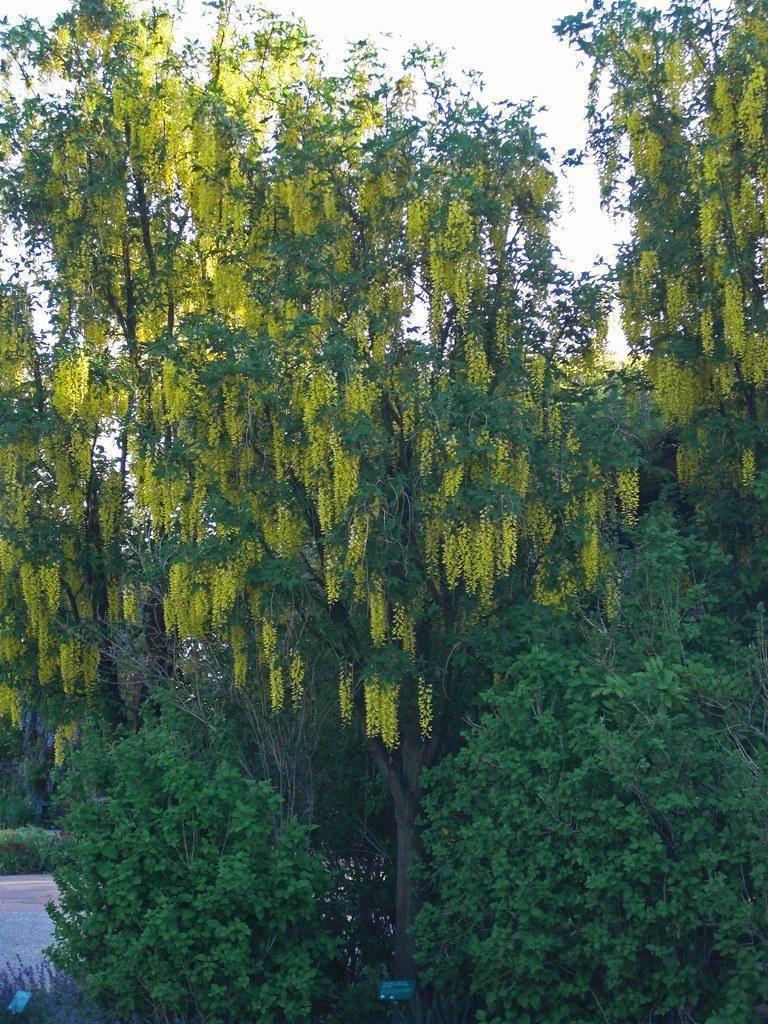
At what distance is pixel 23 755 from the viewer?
22.9 metres

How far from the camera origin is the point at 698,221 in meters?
9.12

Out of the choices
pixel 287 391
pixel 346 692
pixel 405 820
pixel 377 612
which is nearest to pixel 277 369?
pixel 287 391

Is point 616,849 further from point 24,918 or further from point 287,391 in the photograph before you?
point 24,918

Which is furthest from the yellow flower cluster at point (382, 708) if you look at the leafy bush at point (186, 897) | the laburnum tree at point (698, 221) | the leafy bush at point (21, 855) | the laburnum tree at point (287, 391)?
the leafy bush at point (21, 855)

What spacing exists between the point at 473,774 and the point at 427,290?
355cm

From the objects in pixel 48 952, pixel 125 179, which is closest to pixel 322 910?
pixel 48 952

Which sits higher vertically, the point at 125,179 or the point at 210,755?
the point at 125,179

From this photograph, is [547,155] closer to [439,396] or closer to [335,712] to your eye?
[439,396]

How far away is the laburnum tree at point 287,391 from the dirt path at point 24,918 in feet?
10.7

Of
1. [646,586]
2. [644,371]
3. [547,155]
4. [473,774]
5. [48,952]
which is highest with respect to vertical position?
[547,155]

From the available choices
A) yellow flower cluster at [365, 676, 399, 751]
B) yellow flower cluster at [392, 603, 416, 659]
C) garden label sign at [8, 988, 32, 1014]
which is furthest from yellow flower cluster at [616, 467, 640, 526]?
garden label sign at [8, 988, 32, 1014]

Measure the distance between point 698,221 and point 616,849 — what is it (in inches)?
191

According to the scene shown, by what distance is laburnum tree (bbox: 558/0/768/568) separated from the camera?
8.70 meters

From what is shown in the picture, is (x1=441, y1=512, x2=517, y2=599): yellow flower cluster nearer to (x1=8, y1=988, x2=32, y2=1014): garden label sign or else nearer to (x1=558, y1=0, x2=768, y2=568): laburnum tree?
(x1=558, y1=0, x2=768, y2=568): laburnum tree
